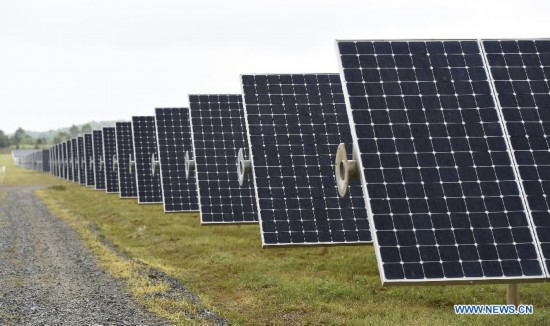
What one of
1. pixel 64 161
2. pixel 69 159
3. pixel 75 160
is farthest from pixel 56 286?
pixel 64 161

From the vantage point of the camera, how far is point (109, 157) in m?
53.9

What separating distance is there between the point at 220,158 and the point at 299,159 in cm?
720

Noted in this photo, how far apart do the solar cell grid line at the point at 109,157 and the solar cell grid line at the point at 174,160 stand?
61.8 ft

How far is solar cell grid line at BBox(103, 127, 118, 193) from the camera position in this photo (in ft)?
177

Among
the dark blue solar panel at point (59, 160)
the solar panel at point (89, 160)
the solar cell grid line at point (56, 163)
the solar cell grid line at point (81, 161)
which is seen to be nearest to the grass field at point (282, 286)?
the solar panel at point (89, 160)

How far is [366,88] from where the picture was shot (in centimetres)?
1327

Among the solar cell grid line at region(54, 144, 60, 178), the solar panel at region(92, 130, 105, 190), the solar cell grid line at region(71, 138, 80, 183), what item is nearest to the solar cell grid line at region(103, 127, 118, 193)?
the solar panel at region(92, 130, 105, 190)

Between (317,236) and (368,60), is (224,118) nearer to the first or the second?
(317,236)

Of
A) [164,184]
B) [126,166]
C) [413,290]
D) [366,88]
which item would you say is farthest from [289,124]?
[126,166]

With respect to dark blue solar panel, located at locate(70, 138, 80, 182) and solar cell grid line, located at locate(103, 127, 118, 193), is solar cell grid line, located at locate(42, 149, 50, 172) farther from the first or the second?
solar cell grid line, located at locate(103, 127, 118, 193)

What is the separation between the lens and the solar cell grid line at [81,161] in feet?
236

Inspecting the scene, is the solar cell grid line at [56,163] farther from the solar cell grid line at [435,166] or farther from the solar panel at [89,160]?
the solar cell grid line at [435,166]

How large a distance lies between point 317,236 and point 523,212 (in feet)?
24.9

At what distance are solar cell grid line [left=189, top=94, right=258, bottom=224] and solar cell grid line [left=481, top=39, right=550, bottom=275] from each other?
12.4m
